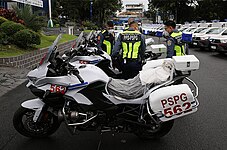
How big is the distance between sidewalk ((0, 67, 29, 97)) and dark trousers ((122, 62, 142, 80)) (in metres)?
3.39

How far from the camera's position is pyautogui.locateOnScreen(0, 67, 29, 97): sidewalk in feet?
25.7

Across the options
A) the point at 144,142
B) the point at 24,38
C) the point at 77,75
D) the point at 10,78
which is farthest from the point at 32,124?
the point at 24,38

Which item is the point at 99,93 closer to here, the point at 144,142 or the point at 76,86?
the point at 76,86

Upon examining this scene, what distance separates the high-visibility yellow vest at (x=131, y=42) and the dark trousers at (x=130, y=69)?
179 mm

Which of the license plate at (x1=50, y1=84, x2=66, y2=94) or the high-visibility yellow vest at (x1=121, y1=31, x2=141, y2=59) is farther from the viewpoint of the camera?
the high-visibility yellow vest at (x1=121, y1=31, x2=141, y2=59)

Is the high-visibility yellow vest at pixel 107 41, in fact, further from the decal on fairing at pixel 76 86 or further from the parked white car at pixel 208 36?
the parked white car at pixel 208 36

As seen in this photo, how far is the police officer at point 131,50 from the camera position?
17.4 feet

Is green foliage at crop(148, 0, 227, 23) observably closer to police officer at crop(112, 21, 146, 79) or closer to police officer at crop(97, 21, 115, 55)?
police officer at crop(97, 21, 115, 55)

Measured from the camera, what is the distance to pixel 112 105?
3818mm

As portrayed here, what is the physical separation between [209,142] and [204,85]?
12.9ft

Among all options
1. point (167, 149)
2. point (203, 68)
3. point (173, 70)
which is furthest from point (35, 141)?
point (203, 68)

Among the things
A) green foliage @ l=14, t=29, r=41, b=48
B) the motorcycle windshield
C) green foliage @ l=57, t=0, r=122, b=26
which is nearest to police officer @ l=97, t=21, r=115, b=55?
the motorcycle windshield

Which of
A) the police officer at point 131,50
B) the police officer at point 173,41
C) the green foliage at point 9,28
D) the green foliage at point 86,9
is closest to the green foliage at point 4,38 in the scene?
the green foliage at point 9,28

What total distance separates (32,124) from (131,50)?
7.20 ft
